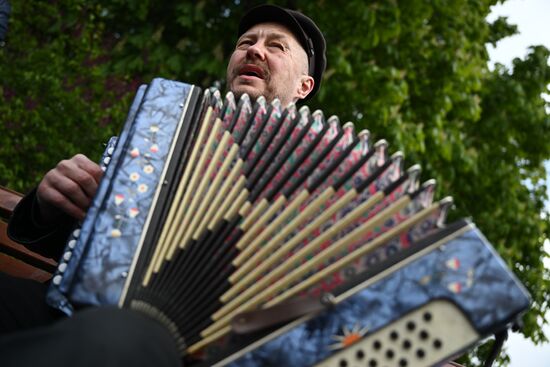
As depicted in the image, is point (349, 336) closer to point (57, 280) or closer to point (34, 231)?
point (57, 280)

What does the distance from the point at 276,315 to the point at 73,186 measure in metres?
0.79

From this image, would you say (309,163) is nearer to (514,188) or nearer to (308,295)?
(308,295)

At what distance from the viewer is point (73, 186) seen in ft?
6.23

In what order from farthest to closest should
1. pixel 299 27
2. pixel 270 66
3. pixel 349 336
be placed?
pixel 299 27 → pixel 270 66 → pixel 349 336

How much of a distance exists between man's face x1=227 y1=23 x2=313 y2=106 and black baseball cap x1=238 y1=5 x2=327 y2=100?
29mm

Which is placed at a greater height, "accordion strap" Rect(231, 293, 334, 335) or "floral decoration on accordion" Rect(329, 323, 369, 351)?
"accordion strap" Rect(231, 293, 334, 335)

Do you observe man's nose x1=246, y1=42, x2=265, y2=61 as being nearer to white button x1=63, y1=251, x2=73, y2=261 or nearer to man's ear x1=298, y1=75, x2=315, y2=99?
man's ear x1=298, y1=75, x2=315, y2=99

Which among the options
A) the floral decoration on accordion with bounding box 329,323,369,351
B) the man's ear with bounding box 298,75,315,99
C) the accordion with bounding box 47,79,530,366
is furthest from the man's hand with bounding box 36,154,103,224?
the man's ear with bounding box 298,75,315,99

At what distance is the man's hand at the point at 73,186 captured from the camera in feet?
6.22

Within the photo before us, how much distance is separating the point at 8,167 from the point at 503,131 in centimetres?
548

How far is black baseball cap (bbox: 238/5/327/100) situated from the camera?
9.26ft

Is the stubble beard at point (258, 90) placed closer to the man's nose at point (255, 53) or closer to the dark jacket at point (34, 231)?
the man's nose at point (255, 53)

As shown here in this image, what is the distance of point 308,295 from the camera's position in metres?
1.50

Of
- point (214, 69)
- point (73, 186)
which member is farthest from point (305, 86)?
point (214, 69)
